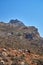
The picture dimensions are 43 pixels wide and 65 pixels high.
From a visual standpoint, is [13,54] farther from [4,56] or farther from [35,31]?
[35,31]

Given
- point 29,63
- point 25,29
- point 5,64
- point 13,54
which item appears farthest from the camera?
point 25,29

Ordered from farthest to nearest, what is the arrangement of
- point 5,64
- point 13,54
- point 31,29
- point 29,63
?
point 31,29
point 13,54
point 29,63
point 5,64

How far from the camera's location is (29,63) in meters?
16.1

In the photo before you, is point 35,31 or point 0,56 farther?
point 35,31

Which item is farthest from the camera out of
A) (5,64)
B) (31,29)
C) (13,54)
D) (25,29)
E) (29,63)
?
(31,29)

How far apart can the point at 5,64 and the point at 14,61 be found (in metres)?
0.82

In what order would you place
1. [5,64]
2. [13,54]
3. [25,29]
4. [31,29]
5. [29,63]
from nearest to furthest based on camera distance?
[5,64] → [29,63] → [13,54] → [25,29] → [31,29]

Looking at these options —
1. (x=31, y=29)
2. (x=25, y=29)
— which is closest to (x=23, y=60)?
(x=25, y=29)

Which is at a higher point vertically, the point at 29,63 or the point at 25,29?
the point at 25,29

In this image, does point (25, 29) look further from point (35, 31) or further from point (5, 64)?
point (5, 64)

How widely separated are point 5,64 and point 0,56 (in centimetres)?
145

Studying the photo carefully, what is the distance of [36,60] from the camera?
16812mm

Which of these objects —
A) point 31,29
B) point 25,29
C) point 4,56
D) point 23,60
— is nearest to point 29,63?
point 23,60

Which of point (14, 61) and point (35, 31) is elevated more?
point (35, 31)
